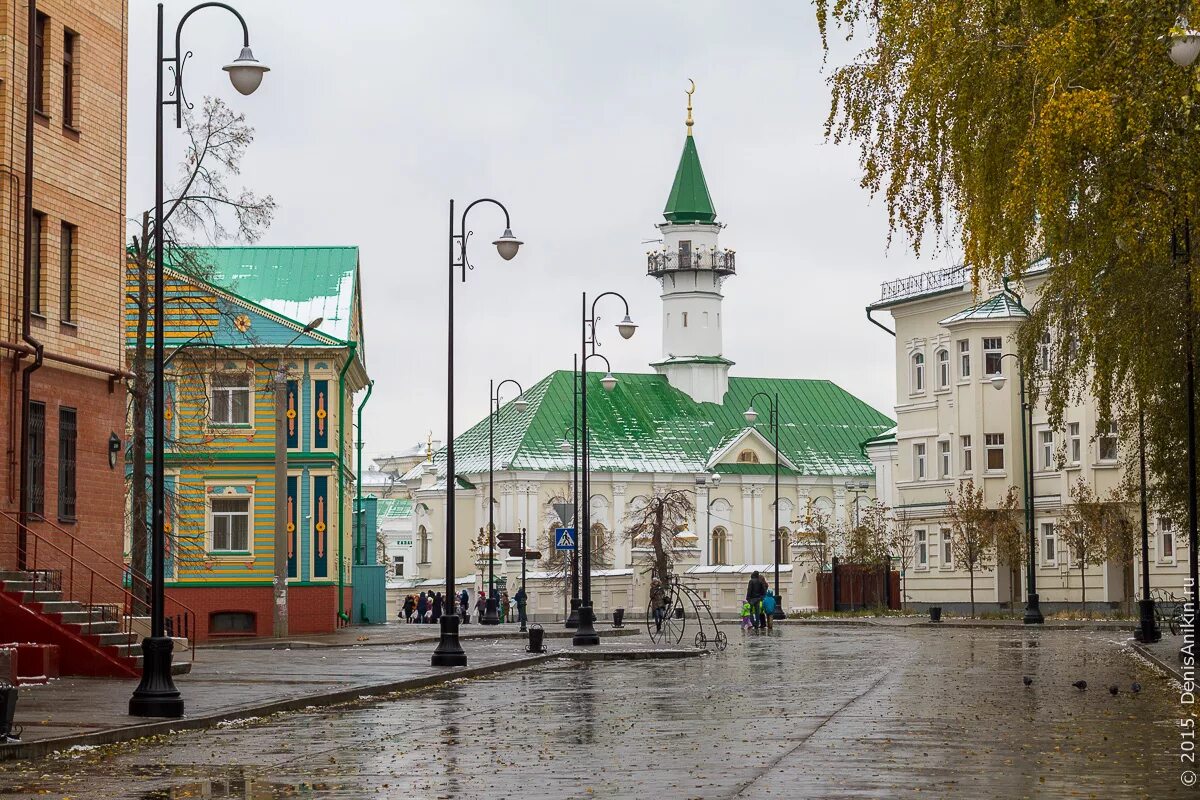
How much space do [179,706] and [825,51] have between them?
385 inches

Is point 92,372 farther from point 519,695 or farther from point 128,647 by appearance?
point 519,695

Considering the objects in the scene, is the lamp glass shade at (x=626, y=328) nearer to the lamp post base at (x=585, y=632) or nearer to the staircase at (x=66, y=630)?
the lamp post base at (x=585, y=632)

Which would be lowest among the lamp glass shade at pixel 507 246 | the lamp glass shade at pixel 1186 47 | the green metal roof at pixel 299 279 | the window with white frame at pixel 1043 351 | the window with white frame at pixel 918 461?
the window with white frame at pixel 1043 351

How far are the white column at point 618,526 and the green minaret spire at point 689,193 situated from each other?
19.5m

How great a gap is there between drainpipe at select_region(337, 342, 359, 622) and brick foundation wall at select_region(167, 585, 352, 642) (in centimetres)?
287

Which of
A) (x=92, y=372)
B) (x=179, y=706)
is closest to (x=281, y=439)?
(x=92, y=372)

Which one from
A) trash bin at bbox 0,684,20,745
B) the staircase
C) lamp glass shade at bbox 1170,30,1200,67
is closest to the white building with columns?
the staircase

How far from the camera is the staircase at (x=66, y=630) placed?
25484 mm

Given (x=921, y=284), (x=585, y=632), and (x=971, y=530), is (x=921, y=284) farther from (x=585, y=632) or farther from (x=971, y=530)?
(x=585, y=632)

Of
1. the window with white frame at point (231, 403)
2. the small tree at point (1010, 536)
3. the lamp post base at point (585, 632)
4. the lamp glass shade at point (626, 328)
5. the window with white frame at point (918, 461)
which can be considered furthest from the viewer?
the window with white frame at point (918, 461)

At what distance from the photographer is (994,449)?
7350 cm

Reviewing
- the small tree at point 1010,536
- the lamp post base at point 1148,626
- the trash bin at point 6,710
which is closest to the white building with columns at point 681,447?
the small tree at point 1010,536

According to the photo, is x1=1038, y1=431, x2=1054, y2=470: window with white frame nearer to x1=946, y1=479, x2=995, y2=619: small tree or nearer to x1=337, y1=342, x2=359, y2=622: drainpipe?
x1=946, y1=479, x2=995, y2=619: small tree

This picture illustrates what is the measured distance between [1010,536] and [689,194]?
5753 cm
